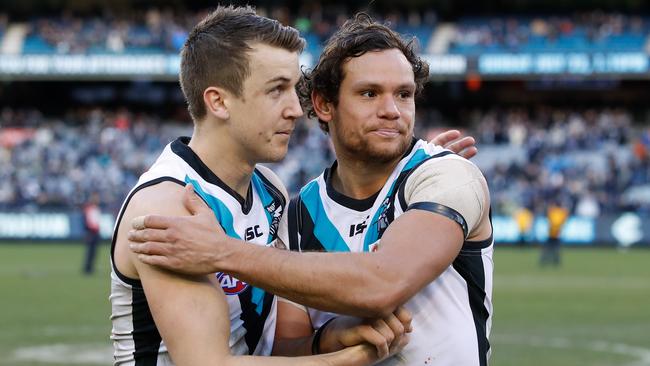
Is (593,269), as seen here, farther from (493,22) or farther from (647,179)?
(493,22)

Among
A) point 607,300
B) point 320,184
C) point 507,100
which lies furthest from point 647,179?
point 320,184

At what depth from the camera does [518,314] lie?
58.7 ft

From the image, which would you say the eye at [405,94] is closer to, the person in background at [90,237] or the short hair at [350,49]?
the short hair at [350,49]

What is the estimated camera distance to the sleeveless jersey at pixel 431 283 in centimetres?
462

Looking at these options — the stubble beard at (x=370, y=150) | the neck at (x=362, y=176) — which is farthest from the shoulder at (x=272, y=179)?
the stubble beard at (x=370, y=150)

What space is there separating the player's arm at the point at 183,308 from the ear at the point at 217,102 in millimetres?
459

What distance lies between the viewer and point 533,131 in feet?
141

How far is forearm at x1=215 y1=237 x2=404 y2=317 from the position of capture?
4.20 metres

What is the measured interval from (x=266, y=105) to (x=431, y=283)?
99cm

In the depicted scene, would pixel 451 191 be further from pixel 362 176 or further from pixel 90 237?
pixel 90 237

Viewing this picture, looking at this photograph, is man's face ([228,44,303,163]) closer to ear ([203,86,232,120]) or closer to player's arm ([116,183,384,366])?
ear ([203,86,232,120])

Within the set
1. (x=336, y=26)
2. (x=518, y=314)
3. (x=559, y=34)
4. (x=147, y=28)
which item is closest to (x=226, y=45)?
(x=518, y=314)

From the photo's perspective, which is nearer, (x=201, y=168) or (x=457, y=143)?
(x=201, y=168)

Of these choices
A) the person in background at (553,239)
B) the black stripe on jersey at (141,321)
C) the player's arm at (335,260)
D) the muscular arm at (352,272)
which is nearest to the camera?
the player's arm at (335,260)
